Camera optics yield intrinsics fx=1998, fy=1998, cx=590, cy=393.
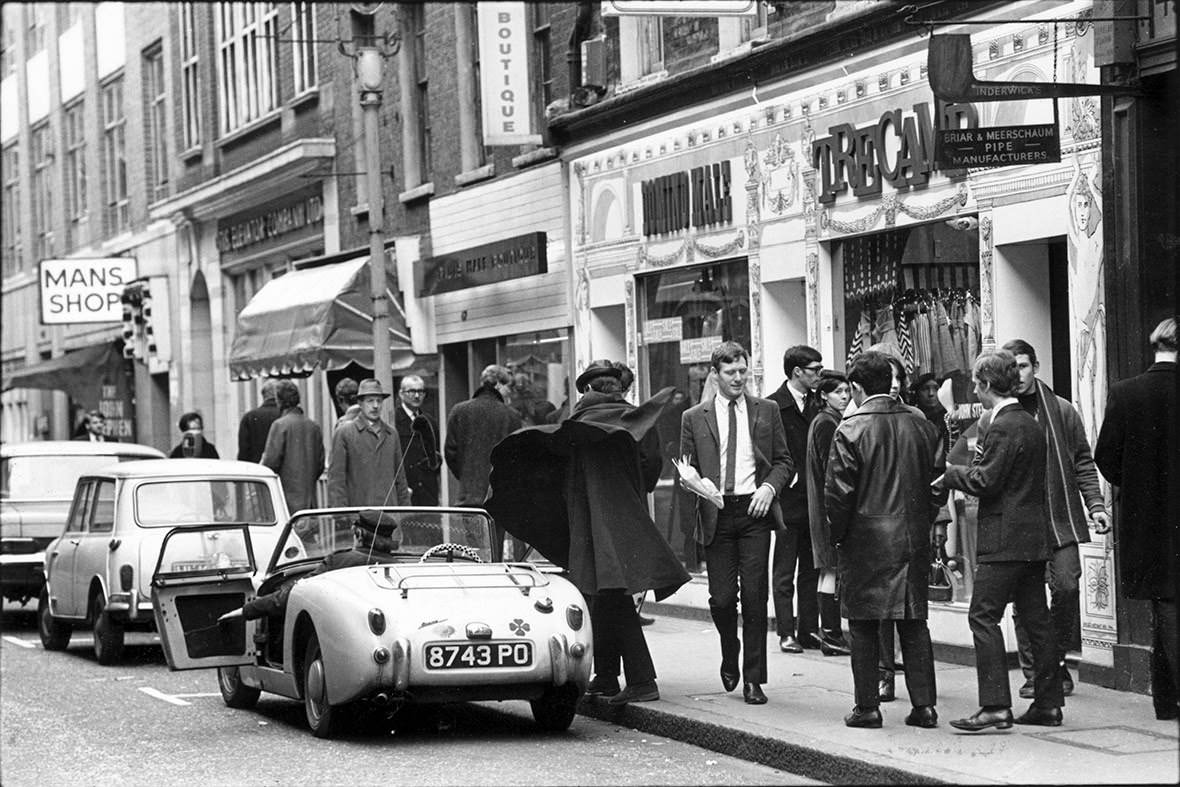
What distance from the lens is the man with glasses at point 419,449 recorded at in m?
16.4

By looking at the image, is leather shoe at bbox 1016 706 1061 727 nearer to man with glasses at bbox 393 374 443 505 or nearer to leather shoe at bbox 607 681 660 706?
leather shoe at bbox 607 681 660 706

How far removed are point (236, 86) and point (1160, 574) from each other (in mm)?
24392

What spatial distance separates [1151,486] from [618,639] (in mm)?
3176

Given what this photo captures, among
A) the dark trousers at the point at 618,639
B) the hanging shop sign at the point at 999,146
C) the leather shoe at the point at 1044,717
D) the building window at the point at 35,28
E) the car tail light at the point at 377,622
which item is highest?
the building window at the point at 35,28

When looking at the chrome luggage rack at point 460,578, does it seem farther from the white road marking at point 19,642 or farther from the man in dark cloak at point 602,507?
the white road marking at point 19,642

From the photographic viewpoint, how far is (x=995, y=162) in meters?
11.4

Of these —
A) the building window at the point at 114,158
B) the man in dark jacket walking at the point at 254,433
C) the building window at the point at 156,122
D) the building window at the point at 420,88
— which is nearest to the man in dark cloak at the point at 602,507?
the man in dark jacket walking at the point at 254,433

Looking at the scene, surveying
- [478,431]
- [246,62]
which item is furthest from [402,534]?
[246,62]

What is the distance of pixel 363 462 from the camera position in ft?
54.2

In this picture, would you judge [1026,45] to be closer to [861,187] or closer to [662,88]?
[861,187]

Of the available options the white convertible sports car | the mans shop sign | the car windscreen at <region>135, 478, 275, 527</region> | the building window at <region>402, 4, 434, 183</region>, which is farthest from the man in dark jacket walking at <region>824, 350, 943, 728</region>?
the mans shop sign

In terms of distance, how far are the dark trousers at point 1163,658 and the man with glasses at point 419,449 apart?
7.91 m

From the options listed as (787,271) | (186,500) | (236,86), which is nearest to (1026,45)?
(787,271)

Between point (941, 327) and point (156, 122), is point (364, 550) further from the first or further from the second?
point (156, 122)
